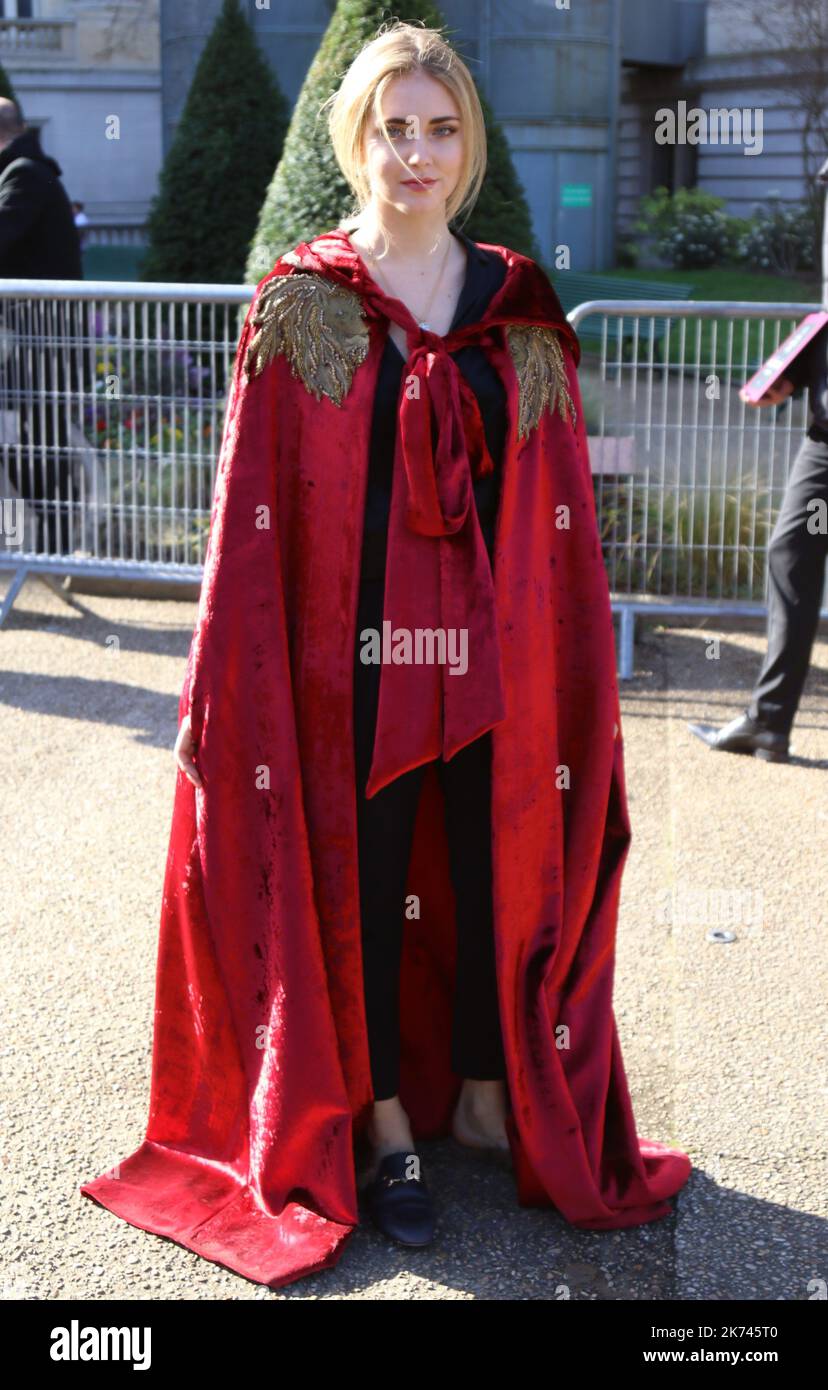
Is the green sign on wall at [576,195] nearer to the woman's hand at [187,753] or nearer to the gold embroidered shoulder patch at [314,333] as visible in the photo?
the gold embroidered shoulder patch at [314,333]

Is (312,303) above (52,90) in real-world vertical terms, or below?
below

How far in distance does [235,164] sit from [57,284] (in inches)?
328

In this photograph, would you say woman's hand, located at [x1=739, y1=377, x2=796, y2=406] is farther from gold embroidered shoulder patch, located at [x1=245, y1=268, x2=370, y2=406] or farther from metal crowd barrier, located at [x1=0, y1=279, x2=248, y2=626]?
gold embroidered shoulder patch, located at [x1=245, y1=268, x2=370, y2=406]

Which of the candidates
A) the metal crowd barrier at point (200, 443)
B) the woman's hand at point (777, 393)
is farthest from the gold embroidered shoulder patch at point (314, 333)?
the metal crowd barrier at point (200, 443)

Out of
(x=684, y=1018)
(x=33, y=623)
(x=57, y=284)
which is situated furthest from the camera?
(x=33, y=623)

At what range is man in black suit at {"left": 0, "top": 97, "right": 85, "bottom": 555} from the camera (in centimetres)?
756

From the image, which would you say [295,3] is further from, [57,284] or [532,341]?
[532,341]

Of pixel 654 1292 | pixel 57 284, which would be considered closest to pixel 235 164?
pixel 57 284

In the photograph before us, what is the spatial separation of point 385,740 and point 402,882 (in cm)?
33

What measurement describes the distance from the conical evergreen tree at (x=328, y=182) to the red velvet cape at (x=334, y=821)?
495 cm

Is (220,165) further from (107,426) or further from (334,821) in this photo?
(334,821)

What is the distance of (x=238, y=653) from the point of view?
3111mm
